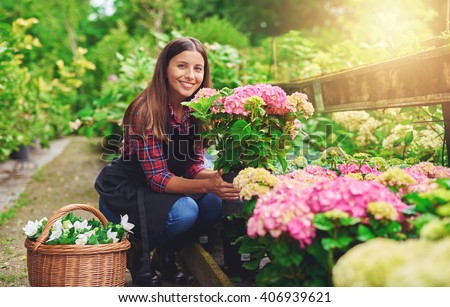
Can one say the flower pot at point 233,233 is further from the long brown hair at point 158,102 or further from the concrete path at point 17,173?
the concrete path at point 17,173

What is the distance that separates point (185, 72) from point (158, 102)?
24 centimetres

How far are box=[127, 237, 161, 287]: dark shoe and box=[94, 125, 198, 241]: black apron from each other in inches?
3.5

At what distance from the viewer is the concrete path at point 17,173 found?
6.33 m

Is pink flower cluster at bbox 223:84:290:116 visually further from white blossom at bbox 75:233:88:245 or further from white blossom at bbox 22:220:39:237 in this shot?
white blossom at bbox 22:220:39:237

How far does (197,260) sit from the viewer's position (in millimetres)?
3289

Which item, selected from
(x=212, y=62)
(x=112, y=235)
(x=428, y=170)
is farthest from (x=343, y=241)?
(x=212, y=62)

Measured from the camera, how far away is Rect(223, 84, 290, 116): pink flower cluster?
2754 millimetres

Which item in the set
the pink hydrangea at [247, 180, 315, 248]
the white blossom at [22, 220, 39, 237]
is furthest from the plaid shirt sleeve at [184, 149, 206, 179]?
the pink hydrangea at [247, 180, 315, 248]

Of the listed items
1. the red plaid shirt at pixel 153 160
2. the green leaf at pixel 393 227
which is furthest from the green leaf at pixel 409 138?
the green leaf at pixel 393 227

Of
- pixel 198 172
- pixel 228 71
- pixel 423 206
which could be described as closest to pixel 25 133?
pixel 228 71

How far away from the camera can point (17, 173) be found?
8.26 m

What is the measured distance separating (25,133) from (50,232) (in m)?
4.83

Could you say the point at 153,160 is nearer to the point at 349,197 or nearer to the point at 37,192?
the point at 349,197
